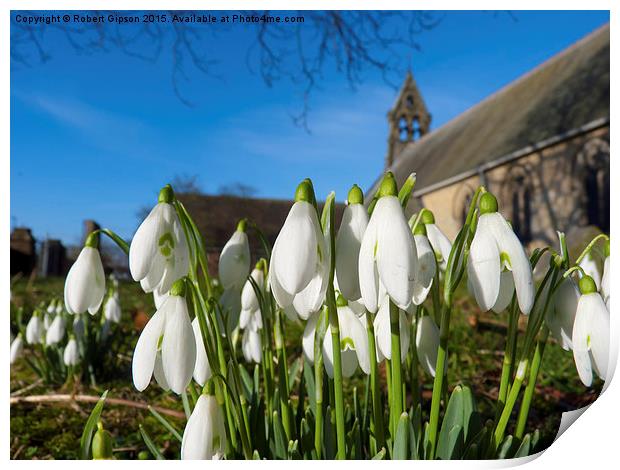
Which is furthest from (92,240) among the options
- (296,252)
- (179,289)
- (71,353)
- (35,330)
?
(35,330)

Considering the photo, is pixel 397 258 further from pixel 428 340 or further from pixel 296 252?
pixel 428 340

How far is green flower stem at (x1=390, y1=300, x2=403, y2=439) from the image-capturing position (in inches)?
23.9

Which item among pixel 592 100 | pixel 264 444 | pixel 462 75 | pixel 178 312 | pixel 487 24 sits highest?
pixel 592 100

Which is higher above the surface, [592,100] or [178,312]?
[592,100]

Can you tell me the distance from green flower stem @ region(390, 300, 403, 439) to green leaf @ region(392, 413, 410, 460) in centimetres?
2

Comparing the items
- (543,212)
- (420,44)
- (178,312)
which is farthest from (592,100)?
(178,312)

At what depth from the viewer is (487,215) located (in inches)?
23.5

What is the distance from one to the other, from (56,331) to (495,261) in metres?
1.24

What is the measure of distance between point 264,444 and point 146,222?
356 mm

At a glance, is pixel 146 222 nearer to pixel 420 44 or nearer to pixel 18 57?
pixel 18 57

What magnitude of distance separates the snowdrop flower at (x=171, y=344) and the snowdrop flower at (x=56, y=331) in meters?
0.99

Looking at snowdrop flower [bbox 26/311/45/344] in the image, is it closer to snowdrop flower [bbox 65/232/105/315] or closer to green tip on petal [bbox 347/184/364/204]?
snowdrop flower [bbox 65/232/105/315]

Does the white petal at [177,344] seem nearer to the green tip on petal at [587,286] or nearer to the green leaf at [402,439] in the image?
the green leaf at [402,439]

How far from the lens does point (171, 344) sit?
1.89ft
